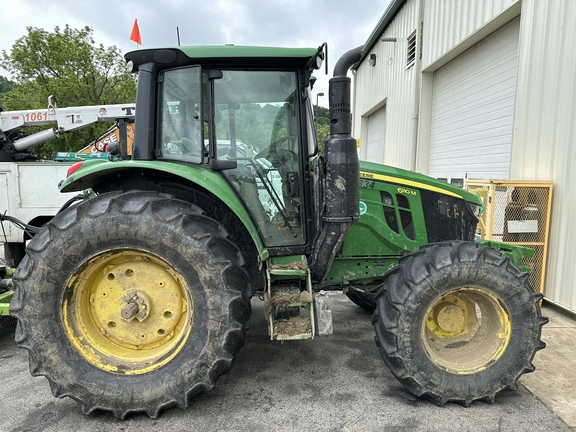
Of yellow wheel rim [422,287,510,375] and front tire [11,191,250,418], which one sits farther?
yellow wheel rim [422,287,510,375]

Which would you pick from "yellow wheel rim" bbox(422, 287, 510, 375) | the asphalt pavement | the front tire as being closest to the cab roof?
the front tire

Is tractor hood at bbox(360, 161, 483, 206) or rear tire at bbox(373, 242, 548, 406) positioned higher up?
tractor hood at bbox(360, 161, 483, 206)

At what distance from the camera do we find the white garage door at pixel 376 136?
13.0m

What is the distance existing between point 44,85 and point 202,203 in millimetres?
19726

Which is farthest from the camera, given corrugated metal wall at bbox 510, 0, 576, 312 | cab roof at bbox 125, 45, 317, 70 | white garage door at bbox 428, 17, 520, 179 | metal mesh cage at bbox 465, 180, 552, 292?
white garage door at bbox 428, 17, 520, 179

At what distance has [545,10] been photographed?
184 inches

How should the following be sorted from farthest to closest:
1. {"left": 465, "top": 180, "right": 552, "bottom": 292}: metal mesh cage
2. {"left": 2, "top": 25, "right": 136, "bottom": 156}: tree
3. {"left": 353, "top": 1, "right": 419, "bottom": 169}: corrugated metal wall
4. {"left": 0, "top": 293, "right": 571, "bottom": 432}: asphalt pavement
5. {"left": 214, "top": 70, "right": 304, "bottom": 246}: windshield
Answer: {"left": 2, "top": 25, "right": 136, "bottom": 156}: tree → {"left": 353, "top": 1, "right": 419, "bottom": 169}: corrugated metal wall → {"left": 465, "top": 180, "right": 552, "bottom": 292}: metal mesh cage → {"left": 214, "top": 70, "right": 304, "bottom": 246}: windshield → {"left": 0, "top": 293, "right": 571, "bottom": 432}: asphalt pavement

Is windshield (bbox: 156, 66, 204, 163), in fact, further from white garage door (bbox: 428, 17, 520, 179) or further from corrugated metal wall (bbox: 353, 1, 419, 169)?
corrugated metal wall (bbox: 353, 1, 419, 169)

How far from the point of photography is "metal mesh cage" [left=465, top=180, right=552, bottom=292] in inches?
181

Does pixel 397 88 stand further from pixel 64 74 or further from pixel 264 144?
pixel 64 74

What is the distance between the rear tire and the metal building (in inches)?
90.7

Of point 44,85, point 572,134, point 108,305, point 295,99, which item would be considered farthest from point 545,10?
point 44,85

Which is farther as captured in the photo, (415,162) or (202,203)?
(415,162)

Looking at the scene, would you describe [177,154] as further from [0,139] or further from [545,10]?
[0,139]
